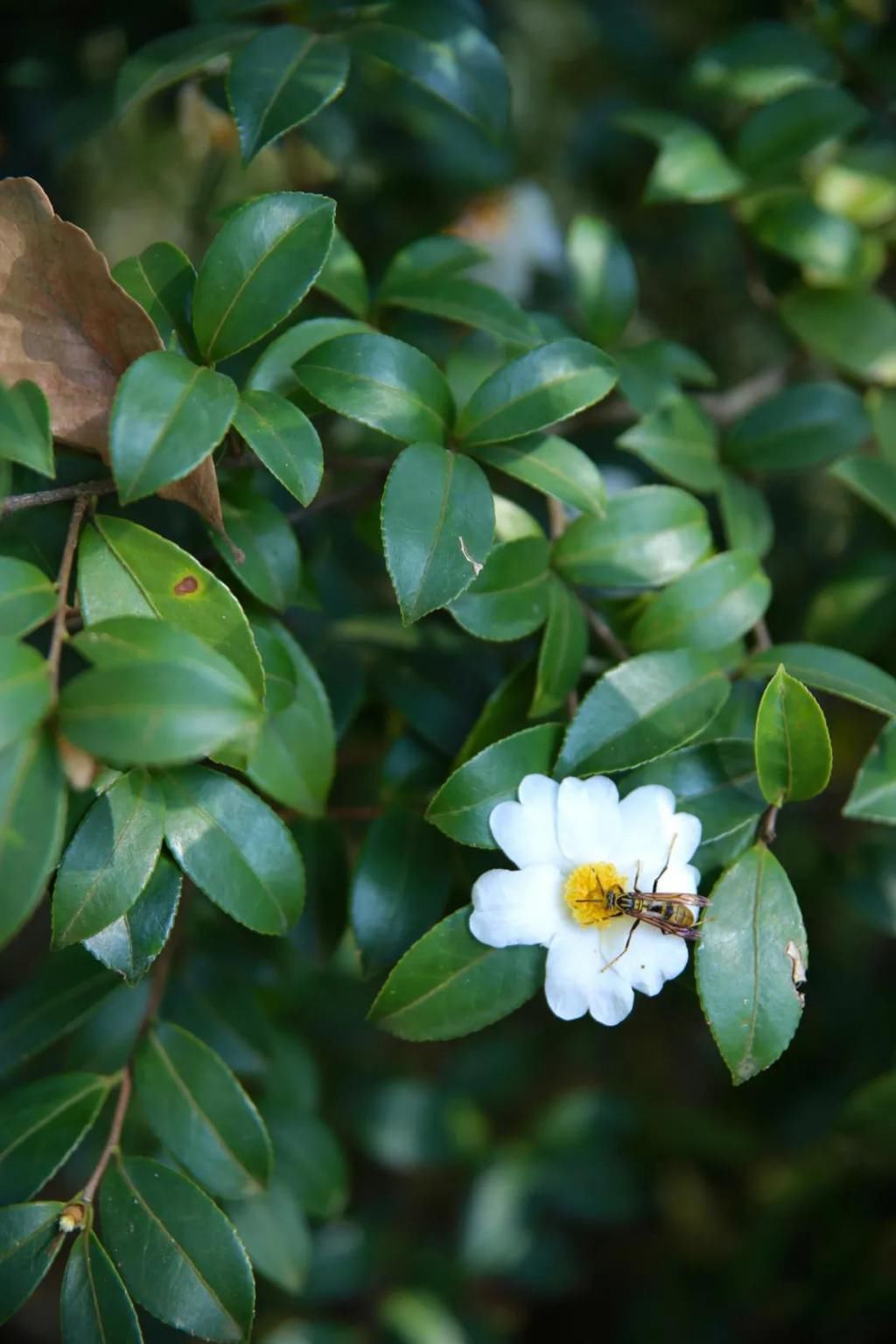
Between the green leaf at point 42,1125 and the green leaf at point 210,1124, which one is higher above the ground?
the green leaf at point 42,1125

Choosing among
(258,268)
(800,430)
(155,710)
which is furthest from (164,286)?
(800,430)

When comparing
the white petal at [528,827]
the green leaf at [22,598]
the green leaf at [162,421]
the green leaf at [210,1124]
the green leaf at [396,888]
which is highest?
the green leaf at [162,421]

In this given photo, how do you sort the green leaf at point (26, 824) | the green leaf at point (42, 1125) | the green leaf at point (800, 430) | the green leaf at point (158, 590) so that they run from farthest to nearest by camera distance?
the green leaf at point (800, 430) → the green leaf at point (42, 1125) → the green leaf at point (158, 590) → the green leaf at point (26, 824)

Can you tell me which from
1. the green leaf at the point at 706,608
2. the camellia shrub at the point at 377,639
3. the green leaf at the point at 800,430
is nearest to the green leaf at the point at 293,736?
the camellia shrub at the point at 377,639

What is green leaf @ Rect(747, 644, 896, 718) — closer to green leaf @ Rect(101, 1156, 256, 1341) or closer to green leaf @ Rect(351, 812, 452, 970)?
green leaf @ Rect(351, 812, 452, 970)

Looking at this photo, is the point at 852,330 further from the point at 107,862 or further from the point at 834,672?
the point at 107,862

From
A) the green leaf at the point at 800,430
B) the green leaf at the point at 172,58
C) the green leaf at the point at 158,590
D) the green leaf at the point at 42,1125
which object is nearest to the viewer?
the green leaf at the point at 158,590

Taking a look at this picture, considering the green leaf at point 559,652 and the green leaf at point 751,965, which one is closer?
the green leaf at point 751,965

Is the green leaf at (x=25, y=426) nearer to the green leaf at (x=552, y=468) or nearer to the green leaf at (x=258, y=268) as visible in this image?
the green leaf at (x=258, y=268)
